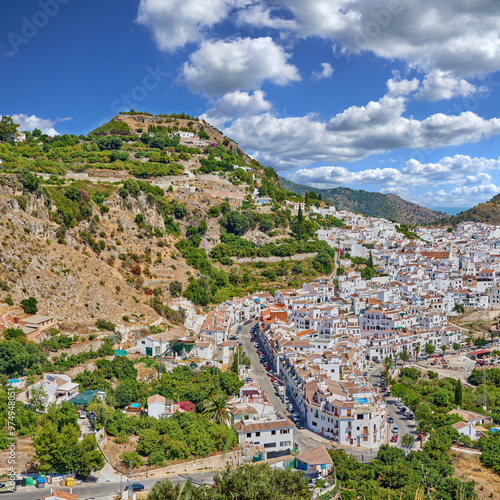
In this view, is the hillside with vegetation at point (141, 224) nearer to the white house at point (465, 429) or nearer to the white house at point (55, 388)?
the white house at point (55, 388)

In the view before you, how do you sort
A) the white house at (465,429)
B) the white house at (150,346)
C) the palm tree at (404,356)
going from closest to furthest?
the white house at (465,429), the white house at (150,346), the palm tree at (404,356)

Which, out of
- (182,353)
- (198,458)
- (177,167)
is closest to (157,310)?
(182,353)

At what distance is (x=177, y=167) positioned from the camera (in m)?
56.4

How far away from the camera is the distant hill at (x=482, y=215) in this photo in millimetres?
108050

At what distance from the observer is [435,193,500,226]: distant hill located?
354 feet

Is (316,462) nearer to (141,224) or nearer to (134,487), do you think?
(134,487)

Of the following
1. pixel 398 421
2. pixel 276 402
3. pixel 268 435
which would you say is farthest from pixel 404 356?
pixel 268 435

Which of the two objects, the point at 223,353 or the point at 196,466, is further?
the point at 223,353

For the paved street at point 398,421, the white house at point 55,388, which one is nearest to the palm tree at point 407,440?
the paved street at point 398,421

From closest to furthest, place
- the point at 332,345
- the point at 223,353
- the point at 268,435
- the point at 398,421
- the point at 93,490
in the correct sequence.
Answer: the point at 93,490 < the point at 268,435 < the point at 398,421 < the point at 223,353 < the point at 332,345

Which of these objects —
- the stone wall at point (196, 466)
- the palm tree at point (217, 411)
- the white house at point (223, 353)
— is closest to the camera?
the stone wall at point (196, 466)

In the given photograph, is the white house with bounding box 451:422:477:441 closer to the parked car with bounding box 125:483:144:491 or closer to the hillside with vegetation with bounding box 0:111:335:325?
the parked car with bounding box 125:483:144:491

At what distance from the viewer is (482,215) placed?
4338 inches

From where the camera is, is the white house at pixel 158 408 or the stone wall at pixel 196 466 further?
the white house at pixel 158 408
